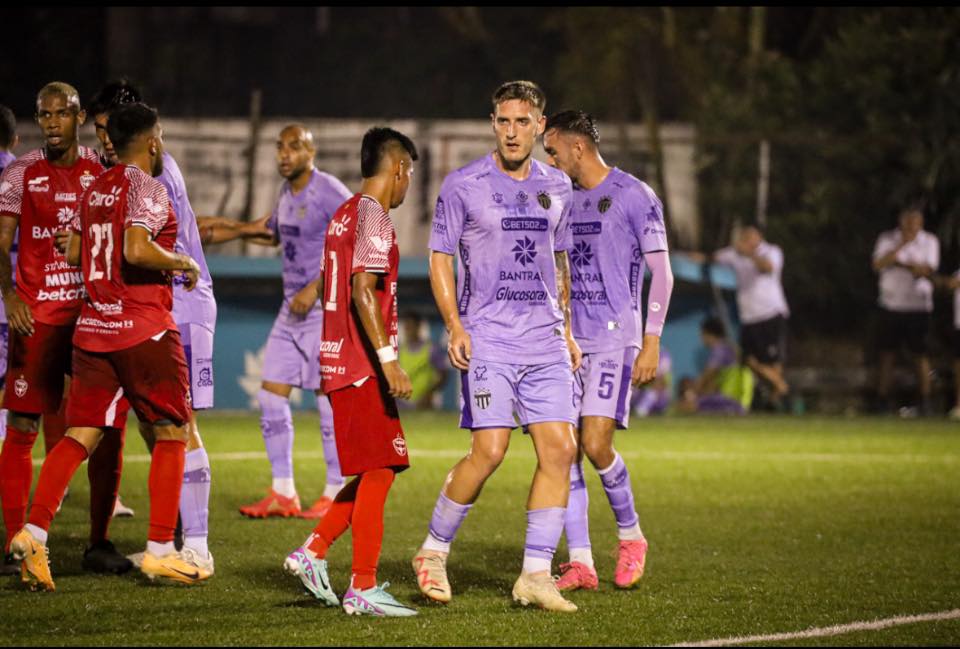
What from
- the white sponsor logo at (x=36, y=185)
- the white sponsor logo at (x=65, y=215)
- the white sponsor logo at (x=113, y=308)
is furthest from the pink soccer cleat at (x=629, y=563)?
the white sponsor logo at (x=36, y=185)

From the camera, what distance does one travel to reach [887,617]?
23.2ft

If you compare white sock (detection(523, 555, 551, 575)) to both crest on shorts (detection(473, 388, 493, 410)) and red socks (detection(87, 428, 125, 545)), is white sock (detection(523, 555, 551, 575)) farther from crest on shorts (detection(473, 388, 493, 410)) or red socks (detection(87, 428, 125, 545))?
red socks (detection(87, 428, 125, 545))

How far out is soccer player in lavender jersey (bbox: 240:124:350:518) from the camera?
11180 mm

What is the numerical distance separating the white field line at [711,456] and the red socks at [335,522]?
7164mm

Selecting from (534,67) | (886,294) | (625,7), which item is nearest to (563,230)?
(886,294)

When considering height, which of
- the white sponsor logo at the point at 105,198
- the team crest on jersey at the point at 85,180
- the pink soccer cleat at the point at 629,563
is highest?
the team crest on jersey at the point at 85,180

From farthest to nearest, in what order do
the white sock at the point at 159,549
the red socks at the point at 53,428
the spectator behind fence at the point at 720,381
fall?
the spectator behind fence at the point at 720,381 < the red socks at the point at 53,428 < the white sock at the point at 159,549

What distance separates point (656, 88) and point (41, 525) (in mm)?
24927

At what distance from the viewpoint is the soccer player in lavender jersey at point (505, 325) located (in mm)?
7418

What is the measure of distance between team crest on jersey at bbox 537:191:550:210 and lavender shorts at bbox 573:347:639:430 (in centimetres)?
107

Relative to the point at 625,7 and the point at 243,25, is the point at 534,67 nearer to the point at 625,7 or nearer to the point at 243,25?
the point at 625,7

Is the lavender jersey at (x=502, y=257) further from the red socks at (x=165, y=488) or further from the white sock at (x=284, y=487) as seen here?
the white sock at (x=284, y=487)

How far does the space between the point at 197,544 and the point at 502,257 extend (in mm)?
2263

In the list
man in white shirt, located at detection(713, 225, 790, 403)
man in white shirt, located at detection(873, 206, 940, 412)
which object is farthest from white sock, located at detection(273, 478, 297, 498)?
man in white shirt, located at detection(873, 206, 940, 412)
